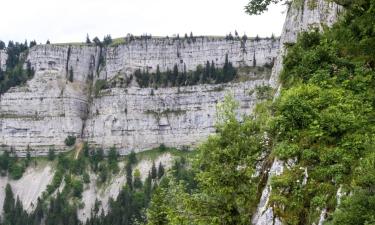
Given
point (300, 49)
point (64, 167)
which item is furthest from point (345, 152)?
point (64, 167)

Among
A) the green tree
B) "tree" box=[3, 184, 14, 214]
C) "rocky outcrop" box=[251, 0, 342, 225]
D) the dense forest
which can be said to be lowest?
"tree" box=[3, 184, 14, 214]

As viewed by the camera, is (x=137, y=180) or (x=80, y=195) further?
(x=80, y=195)

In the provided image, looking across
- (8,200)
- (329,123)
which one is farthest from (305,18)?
(8,200)

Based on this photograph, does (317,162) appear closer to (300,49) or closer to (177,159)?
(300,49)

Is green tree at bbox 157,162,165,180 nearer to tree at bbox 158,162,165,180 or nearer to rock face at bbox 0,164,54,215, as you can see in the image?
tree at bbox 158,162,165,180

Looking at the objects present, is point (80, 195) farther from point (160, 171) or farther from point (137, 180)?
point (160, 171)

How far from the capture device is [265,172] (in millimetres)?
23656

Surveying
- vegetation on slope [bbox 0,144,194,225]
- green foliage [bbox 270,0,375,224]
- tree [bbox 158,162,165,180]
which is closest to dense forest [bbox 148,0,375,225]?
green foliage [bbox 270,0,375,224]

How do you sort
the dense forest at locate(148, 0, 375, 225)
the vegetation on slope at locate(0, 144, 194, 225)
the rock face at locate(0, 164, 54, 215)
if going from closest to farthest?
the dense forest at locate(148, 0, 375, 225) → the vegetation on slope at locate(0, 144, 194, 225) → the rock face at locate(0, 164, 54, 215)

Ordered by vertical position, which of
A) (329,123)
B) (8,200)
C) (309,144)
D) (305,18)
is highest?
(305,18)

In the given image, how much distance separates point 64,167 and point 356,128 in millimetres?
183961

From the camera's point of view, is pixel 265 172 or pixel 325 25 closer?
pixel 265 172

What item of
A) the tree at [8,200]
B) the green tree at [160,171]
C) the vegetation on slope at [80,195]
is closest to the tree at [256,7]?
the vegetation on slope at [80,195]

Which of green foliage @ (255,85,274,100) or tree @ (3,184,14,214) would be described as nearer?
green foliage @ (255,85,274,100)
